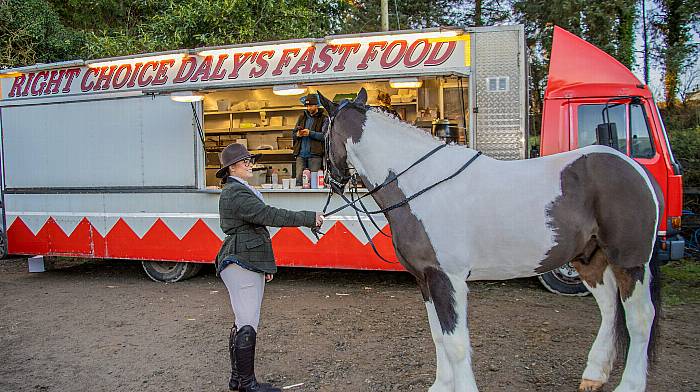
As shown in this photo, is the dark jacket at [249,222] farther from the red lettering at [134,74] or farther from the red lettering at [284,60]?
the red lettering at [134,74]

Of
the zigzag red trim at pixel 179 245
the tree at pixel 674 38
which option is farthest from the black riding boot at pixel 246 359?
the tree at pixel 674 38

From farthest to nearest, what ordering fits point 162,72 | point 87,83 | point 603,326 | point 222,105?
point 222,105, point 87,83, point 162,72, point 603,326

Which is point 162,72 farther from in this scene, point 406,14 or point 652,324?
point 406,14

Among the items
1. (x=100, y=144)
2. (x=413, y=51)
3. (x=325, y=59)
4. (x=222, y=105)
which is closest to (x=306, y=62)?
(x=325, y=59)

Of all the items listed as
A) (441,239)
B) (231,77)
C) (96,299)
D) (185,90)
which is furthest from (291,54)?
(441,239)

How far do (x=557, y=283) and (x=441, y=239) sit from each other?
3.63 metres

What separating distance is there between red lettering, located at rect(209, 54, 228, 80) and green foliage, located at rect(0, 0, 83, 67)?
707cm

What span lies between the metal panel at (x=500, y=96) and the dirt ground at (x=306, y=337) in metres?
1.76

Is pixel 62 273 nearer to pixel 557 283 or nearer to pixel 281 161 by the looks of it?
pixel 281 161

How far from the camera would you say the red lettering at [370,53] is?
6677 mm

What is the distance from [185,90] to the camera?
689 cm

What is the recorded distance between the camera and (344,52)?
6812 mm

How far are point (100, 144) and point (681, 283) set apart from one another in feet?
25.6

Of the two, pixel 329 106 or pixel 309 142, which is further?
pixel 309 142
